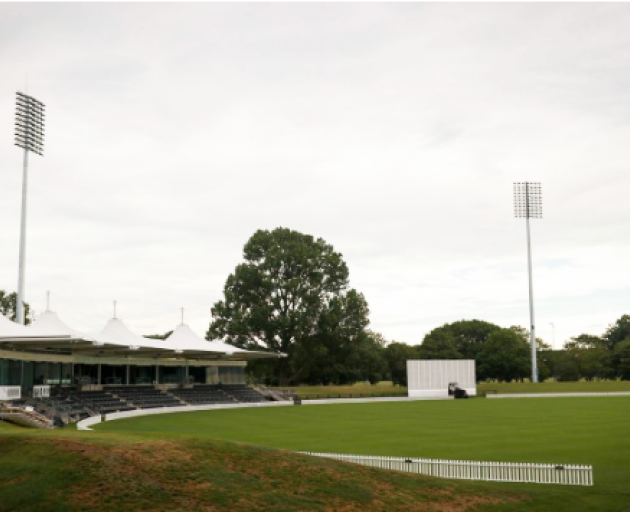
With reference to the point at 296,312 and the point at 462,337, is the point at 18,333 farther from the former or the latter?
the point at 462,337

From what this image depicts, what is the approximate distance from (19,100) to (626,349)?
108m

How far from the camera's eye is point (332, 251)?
102875mm

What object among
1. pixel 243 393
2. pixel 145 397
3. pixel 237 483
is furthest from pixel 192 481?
pixel 243 393

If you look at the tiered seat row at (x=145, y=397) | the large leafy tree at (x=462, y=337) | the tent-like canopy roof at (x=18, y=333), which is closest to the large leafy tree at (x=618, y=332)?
the large leafy tree at (x=462, y=337)

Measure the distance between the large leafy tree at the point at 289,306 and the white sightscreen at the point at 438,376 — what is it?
10.1 m

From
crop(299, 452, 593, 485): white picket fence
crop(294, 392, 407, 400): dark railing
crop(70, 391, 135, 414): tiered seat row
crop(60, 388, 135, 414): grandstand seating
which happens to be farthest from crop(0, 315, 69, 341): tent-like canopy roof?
crop(294, 392, 407, 400): dark railing

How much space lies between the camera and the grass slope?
1791cm

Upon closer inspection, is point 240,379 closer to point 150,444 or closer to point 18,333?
point 18,333

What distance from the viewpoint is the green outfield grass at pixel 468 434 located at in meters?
22.4

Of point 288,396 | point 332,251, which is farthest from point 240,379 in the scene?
point 332,251

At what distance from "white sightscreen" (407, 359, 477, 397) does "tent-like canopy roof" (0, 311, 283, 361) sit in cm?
2262

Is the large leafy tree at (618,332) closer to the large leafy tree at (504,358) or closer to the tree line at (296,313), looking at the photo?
the large leafy tree at (504,358)

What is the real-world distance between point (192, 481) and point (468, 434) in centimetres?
2380

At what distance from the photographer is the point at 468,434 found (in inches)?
1548
